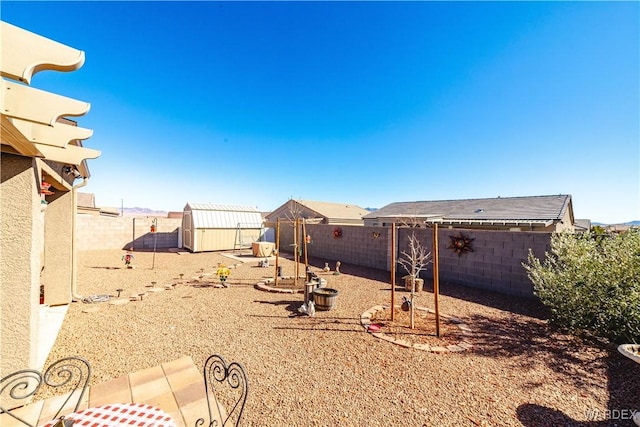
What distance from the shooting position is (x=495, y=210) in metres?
18.0

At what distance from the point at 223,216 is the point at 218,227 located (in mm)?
930

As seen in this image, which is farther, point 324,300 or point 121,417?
point 324,300

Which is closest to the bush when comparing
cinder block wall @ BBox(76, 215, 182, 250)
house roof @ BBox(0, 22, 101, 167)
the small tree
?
the small tree

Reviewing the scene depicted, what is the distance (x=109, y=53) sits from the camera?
31.3ft

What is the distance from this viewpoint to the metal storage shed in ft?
50.7

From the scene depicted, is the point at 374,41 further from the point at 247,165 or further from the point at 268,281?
the point at 247,165

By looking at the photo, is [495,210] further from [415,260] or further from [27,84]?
[27,84]

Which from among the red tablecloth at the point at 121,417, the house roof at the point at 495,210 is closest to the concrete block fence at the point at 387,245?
the house roof at the point at 495,210

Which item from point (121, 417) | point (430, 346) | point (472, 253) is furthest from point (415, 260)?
point (121, 417)

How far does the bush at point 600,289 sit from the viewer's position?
14.0ft

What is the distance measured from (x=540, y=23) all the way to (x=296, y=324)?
10.6 metres

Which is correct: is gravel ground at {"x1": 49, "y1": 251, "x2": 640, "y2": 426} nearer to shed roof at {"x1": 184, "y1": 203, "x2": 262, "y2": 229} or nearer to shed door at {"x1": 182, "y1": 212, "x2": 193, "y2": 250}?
shed roof at {"x1": 184, "y1": 203, "x2": 262, "y2": 229}

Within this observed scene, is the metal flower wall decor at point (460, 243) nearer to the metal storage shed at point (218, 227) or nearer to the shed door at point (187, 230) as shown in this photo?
the metal storage shed at point (218, 227)

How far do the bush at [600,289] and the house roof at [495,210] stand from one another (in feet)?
36.0
